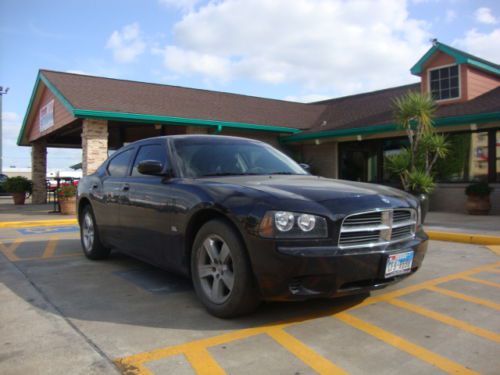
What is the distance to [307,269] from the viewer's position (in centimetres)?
319

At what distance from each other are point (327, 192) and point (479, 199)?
35.4 feet

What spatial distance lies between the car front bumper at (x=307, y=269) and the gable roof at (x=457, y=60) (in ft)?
43.9

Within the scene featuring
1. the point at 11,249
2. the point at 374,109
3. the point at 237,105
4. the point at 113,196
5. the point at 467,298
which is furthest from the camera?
the point at 237,105

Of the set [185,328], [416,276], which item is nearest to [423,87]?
[416,276]

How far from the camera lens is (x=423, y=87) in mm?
15648

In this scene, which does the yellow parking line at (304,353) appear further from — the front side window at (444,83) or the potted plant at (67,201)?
the front side window at (444,83)

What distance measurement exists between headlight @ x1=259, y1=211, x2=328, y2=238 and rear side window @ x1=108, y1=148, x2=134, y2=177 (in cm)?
275

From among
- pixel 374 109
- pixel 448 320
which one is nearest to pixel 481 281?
pixel 448 320

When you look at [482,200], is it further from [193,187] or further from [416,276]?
[193,187]

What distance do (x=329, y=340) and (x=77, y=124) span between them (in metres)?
15.3

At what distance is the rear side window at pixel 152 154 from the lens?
4.73 meters

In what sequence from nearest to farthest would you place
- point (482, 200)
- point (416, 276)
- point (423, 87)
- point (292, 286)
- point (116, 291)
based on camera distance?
point (292, 286), point (116, 291), point (416, 276), point (482, 200), point (423, 87)

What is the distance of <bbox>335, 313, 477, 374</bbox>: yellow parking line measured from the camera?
276 centimetres

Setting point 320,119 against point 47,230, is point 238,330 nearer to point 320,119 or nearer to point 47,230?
point 47,230
